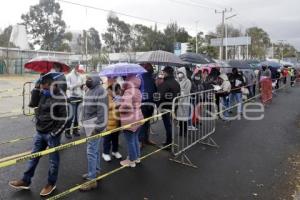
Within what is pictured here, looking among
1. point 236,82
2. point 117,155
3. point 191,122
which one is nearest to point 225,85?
point 236,82

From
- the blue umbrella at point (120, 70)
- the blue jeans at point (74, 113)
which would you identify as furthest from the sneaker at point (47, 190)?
the blue jeans at point (74, 113)

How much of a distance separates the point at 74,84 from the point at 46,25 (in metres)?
73.1

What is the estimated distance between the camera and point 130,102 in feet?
20.7

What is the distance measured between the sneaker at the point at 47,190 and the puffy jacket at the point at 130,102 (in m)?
1.74

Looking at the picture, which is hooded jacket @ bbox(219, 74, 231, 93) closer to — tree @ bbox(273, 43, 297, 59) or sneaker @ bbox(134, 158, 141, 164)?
sneaker @ bbox(134, 158, 141, 164)

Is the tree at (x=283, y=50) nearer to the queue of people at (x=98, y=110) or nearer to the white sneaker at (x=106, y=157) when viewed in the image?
the queue of people at (x=98, y=110)

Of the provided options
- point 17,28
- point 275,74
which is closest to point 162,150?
point 275,74

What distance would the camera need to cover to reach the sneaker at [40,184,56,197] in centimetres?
516

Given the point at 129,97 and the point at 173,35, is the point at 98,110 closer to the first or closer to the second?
the point at 129,97

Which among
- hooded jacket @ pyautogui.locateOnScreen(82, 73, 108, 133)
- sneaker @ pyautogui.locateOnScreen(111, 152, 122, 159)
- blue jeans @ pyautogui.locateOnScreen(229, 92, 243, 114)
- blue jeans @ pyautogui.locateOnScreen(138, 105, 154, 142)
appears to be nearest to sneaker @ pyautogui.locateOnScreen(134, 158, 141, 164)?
sneaker @ pyautogui.locateOnScreen(111, 152, 122, 159)

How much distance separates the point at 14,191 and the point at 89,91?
1873 millimetres

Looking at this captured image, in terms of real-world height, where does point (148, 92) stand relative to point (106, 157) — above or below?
→ above

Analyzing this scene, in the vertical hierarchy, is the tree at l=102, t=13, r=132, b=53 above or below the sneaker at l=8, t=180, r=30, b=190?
above

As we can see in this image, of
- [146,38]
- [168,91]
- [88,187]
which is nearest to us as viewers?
[88,187]
